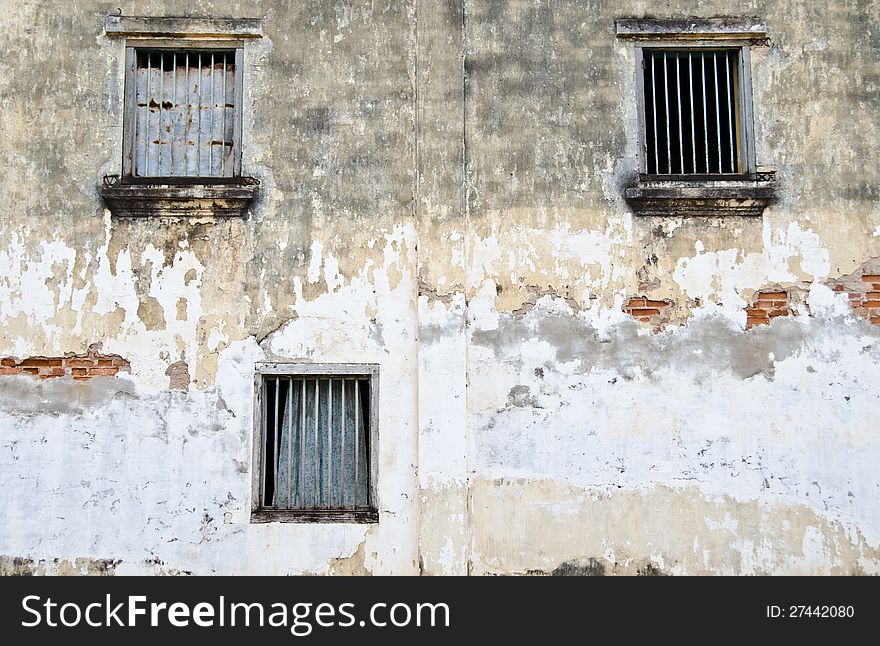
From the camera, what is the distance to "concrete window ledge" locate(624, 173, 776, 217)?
25.2 ft

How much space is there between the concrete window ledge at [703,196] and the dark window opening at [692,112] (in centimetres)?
21

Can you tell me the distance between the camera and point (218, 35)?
7.93 meters

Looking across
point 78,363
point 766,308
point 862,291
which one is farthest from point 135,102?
point 862,291

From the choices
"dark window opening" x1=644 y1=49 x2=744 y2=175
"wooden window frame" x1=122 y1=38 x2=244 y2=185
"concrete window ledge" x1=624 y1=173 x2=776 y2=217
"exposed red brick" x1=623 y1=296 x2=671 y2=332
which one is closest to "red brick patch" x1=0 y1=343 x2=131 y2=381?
"wooden window frame" x1=122 y1=38 x2=244 y2=185

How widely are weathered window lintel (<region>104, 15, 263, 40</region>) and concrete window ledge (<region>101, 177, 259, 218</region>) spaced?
119cm

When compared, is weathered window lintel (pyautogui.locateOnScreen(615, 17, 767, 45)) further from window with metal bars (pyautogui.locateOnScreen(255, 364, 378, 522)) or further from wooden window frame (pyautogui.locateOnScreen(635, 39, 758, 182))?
window with metal bars (pyautogui.locateOnScreen(255, 364, 378, 522))

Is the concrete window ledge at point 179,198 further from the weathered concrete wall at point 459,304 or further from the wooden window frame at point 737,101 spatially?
the wooden window frame at point 737,101

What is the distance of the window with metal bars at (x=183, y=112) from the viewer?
791 cm

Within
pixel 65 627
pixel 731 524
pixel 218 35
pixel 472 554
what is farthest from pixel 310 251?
pixel 731 524

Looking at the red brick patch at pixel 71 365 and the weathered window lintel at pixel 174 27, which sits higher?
the weathered window lintel at pixel 174 27

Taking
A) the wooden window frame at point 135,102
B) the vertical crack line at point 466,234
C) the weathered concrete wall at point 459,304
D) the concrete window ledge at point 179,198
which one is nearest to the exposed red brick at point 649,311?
the weathered concrete wall at point 459,304

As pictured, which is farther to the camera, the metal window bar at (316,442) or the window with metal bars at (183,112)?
the window with metal bars at (183,112)

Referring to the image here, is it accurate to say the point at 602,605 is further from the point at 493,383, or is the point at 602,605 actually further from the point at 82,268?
the point at 82,268

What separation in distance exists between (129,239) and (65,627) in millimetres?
2886
